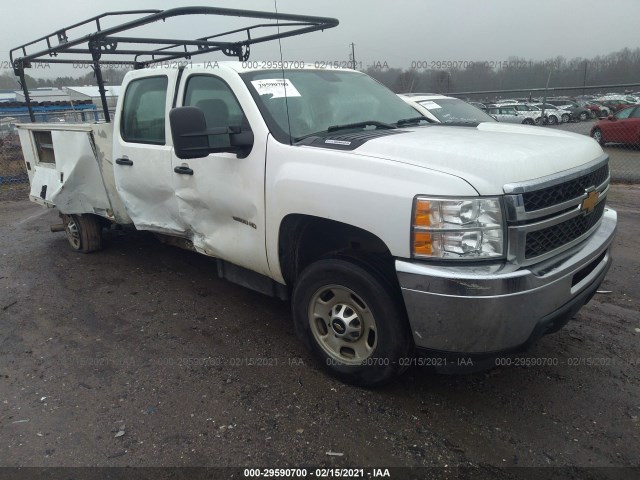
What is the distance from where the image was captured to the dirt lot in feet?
8.49

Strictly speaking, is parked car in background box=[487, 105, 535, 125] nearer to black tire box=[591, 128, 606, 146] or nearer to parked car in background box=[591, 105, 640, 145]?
black tire box=[591, 128, 606, 146]

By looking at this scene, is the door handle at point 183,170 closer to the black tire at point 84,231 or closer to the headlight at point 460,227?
the headlight at point 460,227

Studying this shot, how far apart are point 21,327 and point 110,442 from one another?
6.92ft

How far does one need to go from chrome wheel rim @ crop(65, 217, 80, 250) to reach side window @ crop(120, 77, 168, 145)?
2001mm

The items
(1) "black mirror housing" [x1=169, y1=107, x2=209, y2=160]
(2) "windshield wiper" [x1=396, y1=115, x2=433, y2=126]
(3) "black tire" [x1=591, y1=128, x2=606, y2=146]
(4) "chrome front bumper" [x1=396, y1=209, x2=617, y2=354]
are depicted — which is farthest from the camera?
(3) "black tire" [x1=591, y1=128, x2=606, y2=146]

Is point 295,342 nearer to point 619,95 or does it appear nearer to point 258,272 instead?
point 258,272

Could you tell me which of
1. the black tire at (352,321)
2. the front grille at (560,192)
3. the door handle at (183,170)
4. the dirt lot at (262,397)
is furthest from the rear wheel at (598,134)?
the black tire at (352,321)

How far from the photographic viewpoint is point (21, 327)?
4.21 m

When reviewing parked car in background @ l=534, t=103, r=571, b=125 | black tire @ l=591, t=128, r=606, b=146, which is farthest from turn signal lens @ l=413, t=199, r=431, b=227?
parked car in background @ l=534, t=103, r=571, b=125

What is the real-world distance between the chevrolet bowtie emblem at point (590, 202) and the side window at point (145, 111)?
128 inches

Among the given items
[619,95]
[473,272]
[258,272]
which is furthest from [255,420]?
[619,95]

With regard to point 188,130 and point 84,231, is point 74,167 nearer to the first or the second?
point 84,231

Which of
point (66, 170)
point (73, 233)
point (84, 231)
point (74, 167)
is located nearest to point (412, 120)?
point (74, 167)

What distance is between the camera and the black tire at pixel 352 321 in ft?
8.95
